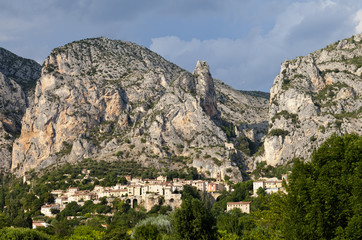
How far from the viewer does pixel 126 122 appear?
6565 inches

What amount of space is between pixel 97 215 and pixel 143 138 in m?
50.7

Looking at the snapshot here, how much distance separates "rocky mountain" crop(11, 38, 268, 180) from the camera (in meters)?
150

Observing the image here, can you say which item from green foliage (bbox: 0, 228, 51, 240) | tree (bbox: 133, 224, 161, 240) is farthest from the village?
green foliage (bbox: 0, 228, 51, 240)

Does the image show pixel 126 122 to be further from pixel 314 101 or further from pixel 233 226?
pixel 233 226

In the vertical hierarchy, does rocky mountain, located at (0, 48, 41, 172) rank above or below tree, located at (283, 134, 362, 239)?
above

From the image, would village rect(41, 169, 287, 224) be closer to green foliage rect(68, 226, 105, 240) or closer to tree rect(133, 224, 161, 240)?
green foliage rect(68, 226, 105, 240)

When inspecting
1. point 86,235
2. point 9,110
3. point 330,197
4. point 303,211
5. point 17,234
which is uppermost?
point 9,110

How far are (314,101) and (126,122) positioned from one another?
6989 centimetres

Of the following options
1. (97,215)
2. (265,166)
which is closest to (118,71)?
(265,166)

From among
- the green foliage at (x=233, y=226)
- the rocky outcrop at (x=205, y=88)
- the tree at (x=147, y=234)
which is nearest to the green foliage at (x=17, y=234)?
the tree at (x=147, y=234)

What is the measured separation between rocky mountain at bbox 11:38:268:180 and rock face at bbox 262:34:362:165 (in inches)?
692

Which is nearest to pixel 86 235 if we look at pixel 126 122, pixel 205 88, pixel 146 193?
pixel 146 193

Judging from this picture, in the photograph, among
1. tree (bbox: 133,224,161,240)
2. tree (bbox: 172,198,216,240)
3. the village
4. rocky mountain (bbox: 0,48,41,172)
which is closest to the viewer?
tree (bbox: 172,198,216,240)

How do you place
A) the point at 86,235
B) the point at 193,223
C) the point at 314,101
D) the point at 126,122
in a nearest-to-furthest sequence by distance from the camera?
1. the point at 193,223
2. the point at 86,235
3. the point at 314,101
4. the point at 126,122
